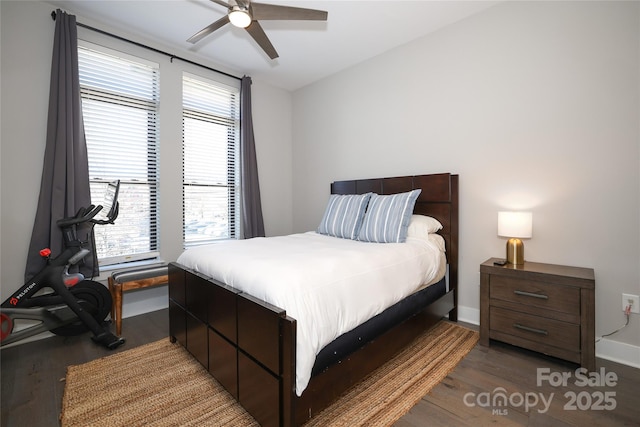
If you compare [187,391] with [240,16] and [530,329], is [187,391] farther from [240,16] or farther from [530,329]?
[240,16]

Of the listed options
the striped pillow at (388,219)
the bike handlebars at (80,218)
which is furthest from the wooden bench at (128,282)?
the striped pillow at (388,219)

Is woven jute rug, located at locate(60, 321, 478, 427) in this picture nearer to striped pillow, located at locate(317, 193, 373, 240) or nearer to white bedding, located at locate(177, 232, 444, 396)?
white bedding, located at locate(177, 232, 444, 396)

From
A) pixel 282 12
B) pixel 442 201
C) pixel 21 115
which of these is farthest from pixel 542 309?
pixel 21 115

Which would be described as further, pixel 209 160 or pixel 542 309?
pixel 209 160

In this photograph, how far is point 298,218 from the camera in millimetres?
4305

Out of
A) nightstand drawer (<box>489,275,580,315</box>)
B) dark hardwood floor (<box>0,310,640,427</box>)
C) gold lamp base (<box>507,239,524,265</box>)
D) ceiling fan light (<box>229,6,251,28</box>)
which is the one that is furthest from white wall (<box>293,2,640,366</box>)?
ceiling fan light (<box>229,6,251,28</box>)

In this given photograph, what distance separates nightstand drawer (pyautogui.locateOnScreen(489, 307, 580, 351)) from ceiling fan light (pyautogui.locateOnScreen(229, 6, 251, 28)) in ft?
9.01

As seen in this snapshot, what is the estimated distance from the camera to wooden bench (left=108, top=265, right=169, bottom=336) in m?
2.40

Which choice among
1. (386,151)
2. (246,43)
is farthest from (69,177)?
(386,151)

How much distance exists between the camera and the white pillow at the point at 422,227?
2.50 metres

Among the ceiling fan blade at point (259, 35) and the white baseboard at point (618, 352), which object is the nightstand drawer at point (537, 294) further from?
the ceiling fan blade at point (259, 35)

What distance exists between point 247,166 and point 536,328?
331 centimetres

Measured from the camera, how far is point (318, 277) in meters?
1.44

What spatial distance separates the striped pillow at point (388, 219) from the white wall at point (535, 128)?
602 millimetres
